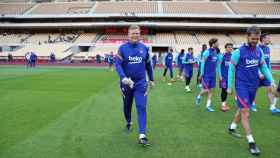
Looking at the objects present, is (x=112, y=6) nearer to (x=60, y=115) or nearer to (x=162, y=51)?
(x=162, y=51)

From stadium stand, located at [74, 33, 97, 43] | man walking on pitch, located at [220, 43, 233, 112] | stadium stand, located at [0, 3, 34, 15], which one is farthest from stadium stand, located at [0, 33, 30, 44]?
man walking on pitch, located at [220, 43, 233, 112]

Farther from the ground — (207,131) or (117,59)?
(117,59)

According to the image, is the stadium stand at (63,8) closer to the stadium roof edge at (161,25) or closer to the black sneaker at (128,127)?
the stadium roof edge at (161,25)

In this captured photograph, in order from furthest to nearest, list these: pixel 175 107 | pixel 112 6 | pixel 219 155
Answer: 1. pixel 112 6
2. pixel 175 107
3. pixel 219 155

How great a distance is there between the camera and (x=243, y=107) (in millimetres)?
6379

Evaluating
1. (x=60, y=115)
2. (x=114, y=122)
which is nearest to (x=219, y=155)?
(x=114, y=122)

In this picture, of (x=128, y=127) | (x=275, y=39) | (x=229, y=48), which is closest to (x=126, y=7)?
(x=275, y=39)

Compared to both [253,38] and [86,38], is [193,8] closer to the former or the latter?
[86,38]

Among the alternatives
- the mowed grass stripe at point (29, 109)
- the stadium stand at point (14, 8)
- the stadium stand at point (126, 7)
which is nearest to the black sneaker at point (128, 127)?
the mowed grass stripe at point (29, 109)

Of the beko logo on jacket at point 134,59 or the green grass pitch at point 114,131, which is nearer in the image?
the green grass pitch at point 114,131

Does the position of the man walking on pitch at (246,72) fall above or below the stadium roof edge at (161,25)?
below

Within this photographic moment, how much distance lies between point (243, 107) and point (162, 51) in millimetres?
52533

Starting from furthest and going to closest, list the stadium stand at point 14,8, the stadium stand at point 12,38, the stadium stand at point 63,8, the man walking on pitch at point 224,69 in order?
the stadium stand at point 14,8 < the stadium stand at point 63,8 < the stadium stand at point 12,38 < the man walking on pitch at point 224,69

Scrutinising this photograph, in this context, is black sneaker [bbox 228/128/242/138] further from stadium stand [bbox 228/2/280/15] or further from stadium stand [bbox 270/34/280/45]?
stadium stand [bbox 228/2/280/15]
